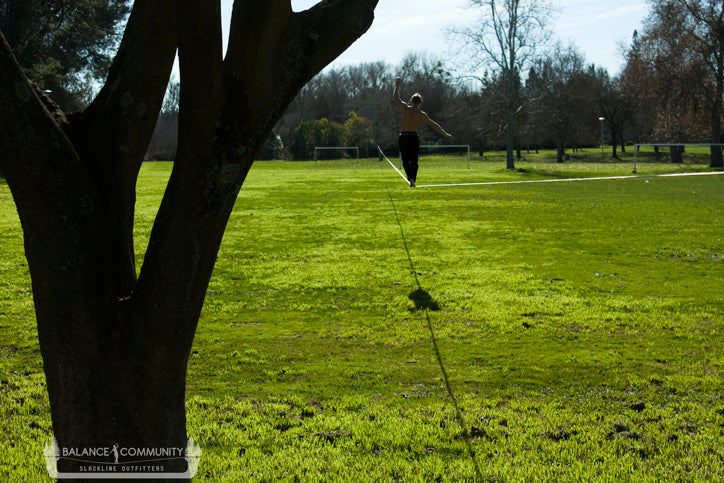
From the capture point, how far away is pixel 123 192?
3.34 m

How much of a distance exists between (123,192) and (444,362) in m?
4.07

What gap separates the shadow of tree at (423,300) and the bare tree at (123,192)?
566cm

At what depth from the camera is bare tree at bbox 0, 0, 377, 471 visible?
9.65 ft

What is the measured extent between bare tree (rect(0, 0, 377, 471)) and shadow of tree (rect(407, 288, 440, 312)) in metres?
5.66

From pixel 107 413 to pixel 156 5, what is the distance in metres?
1.99

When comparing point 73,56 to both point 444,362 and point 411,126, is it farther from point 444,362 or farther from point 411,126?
point 444,362

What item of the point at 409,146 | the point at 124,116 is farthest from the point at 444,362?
the point at 409,146

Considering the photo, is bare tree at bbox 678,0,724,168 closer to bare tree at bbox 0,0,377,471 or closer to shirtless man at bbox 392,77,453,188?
shirtless man at bbox 392,77,453,188

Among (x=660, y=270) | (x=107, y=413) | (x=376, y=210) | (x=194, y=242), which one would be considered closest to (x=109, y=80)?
(x=194, y=242)

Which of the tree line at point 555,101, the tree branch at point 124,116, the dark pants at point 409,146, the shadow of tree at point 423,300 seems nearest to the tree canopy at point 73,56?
the tree line at point 555,101

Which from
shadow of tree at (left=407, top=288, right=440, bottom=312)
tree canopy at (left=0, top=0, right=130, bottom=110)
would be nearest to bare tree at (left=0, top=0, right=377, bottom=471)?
shadow of tree at (left=407, top=288, right=440, bottom=312)

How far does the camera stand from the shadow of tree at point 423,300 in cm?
870

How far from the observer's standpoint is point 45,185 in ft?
9.67

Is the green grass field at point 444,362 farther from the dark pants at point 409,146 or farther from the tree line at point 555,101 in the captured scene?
the tree line at point 555,101
